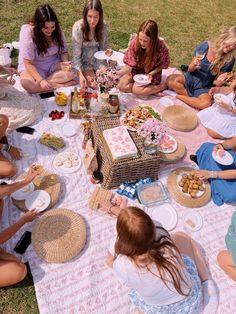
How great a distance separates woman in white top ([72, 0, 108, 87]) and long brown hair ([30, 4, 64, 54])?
0.28 meters

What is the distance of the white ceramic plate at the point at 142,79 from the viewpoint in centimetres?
506

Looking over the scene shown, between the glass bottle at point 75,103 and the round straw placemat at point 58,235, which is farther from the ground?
the glass bottle at point 75,103

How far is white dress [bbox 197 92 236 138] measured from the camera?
466 centimetres

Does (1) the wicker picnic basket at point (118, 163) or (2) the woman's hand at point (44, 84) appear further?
(2) the woman's hand at point (44, 84)

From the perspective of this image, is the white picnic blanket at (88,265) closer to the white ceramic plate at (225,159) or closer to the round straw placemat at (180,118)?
the white ceramic plate at (225,159)

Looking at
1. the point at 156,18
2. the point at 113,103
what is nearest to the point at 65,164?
the point at 113,103

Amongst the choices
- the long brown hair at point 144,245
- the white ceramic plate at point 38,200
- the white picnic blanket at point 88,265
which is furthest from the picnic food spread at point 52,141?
the long brown hair at point 144,245

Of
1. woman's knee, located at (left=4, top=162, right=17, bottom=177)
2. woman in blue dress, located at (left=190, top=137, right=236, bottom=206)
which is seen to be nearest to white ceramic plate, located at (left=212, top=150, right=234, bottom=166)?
woman in blue dress, located at (left=190, top=137, right=236, bottom=206)

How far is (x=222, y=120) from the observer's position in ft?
15.4

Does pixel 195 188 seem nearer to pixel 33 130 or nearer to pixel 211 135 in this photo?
pixel 211 135

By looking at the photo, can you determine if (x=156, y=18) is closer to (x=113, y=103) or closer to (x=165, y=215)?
(x=113, y=103)

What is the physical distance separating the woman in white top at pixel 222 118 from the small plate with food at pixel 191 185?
40.1 inches

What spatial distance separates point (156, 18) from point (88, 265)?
626cm

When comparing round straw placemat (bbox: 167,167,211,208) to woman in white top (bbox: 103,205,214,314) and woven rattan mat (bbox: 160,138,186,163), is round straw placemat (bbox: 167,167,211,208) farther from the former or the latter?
woman in white top (bbox: 103,205,214,314)
